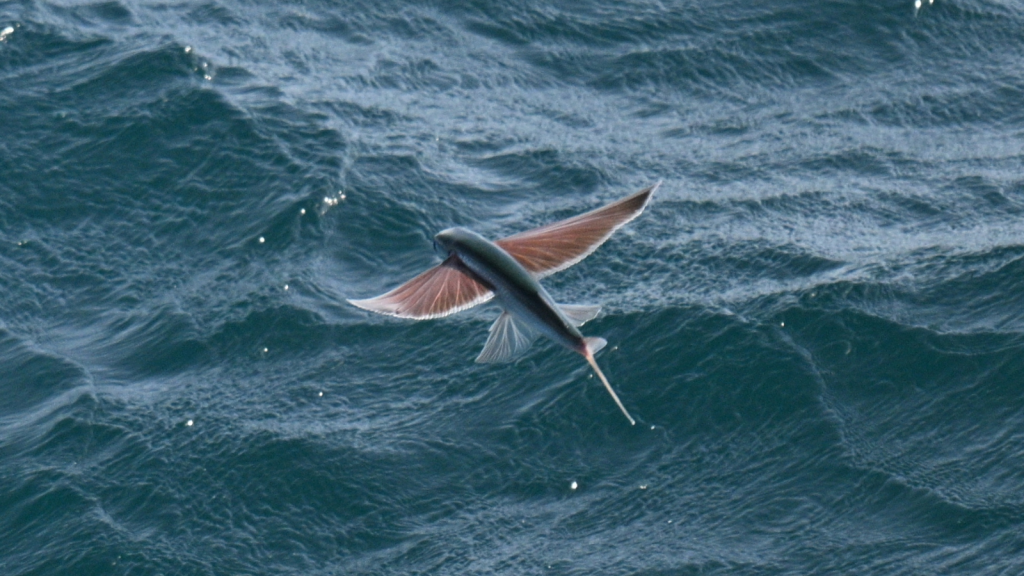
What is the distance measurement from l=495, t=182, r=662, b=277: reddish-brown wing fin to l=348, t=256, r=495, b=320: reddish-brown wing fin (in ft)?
0.87

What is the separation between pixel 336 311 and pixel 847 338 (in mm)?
4690

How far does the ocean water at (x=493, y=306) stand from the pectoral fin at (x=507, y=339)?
443 cm

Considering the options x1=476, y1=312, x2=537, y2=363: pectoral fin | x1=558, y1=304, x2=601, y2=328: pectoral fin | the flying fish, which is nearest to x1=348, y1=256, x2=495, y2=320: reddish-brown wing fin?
the flying fish

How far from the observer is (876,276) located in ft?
39.9

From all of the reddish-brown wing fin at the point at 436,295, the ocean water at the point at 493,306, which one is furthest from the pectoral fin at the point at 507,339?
the ocean water at the point at 493,306

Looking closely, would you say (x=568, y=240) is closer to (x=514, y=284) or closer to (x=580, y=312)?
(x=580, y=312)

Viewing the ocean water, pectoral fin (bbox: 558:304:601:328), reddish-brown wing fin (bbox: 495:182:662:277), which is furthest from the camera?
the ocean water

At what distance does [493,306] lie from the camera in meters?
12.8

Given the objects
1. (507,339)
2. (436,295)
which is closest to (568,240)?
(507,339)

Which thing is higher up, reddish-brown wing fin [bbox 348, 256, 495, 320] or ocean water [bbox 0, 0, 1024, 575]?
reddish-brown wing fin [bbox 348, 256, 495, 320]

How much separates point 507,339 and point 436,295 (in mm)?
409

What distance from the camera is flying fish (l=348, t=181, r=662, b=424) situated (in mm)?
5488

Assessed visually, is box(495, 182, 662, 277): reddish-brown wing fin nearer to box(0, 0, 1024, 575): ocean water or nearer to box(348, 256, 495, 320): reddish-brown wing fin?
box(348, 256, 495, 320): reddish-brown wing fin

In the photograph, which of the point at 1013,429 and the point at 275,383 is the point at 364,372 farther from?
the point at 1013,429
